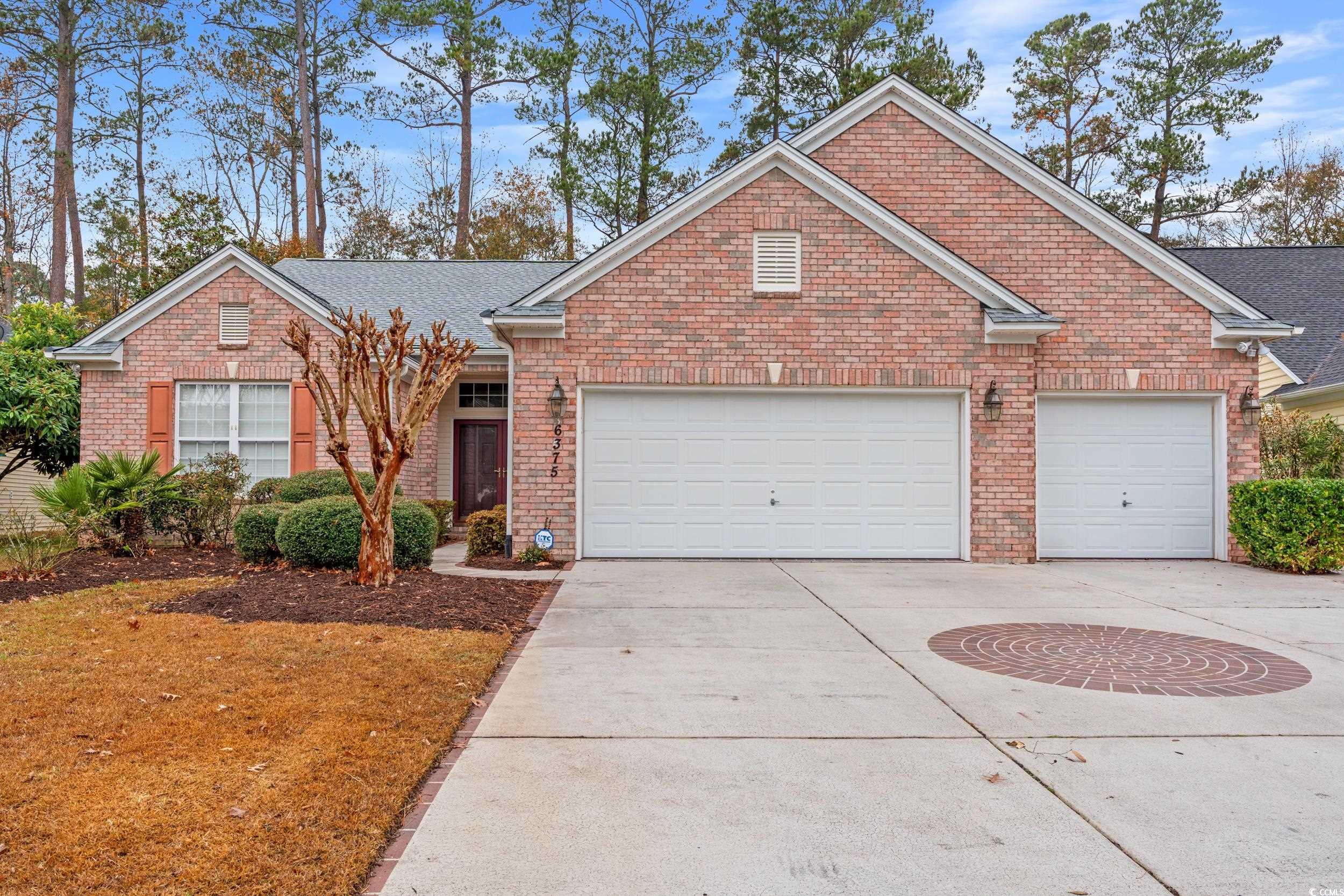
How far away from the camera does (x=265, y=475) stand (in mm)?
13391

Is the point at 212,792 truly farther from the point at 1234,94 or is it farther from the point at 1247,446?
the point at 1234,94

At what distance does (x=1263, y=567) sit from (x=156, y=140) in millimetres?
31468

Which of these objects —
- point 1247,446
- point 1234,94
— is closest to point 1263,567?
point 1247,446

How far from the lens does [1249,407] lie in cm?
1146

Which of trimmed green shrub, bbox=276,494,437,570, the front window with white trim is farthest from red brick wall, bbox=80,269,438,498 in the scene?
trimmed green shrub, bbox=276,494,437,570

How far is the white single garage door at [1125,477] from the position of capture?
38.4 ft

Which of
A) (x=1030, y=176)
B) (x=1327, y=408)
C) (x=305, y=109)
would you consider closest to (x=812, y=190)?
(x=1030, y=176)

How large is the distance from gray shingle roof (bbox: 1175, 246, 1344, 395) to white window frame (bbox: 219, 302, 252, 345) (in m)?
16.7

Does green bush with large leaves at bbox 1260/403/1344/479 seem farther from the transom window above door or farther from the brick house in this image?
the transom window above door

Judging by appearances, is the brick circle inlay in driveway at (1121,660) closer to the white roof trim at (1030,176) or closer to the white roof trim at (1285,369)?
the white roof trim at (1030,176)

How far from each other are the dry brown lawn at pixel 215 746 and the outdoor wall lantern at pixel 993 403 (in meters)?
7.28

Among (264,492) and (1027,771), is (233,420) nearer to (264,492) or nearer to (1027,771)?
(264,492)

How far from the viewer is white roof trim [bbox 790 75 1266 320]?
451 inches

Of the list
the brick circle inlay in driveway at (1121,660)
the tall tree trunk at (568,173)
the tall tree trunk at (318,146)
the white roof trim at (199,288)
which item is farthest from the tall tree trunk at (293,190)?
the brick circle inlay in driveway at (1121,660)
